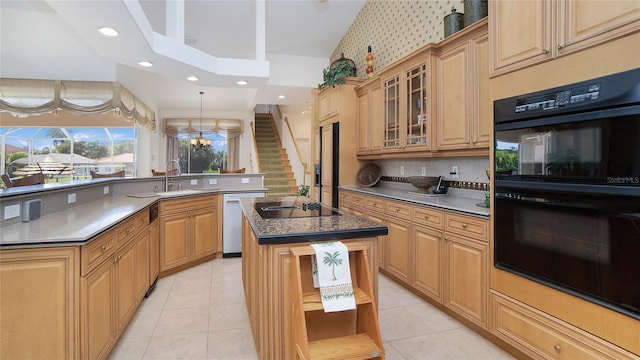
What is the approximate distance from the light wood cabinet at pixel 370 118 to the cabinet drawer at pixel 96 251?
10.1ft

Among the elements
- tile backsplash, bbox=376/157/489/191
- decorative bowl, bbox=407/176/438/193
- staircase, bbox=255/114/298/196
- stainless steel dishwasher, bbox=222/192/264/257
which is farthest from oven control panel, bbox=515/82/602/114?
staircase, bbox=255/114/298/196

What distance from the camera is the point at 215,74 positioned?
346 centimetres

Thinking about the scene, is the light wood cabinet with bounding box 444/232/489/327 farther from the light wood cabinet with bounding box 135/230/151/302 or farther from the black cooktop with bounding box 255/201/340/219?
the light wood cabinet with bounding box 135/230/151/302

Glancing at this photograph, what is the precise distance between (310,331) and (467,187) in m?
2.23

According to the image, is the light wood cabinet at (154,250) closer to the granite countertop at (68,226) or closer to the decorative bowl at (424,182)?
the granite countertop at (68,226)

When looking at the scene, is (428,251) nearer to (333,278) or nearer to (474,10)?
(333,278)

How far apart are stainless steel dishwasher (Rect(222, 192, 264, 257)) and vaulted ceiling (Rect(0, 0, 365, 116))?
148 cm

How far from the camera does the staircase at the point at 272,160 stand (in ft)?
27.2

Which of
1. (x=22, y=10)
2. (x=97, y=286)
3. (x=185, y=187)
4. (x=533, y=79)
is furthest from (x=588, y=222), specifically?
(x=22, y=10)

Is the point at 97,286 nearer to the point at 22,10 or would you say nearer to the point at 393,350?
the point at 393,350

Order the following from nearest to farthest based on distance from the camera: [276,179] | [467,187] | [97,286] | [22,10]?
[97,286] < [467,187] < [22,10] < [276,179]

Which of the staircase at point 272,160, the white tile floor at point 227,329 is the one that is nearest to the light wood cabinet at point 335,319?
the white tile floor at point 227,329

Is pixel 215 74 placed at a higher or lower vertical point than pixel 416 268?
higher

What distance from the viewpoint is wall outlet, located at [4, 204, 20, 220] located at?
71.6 inches
